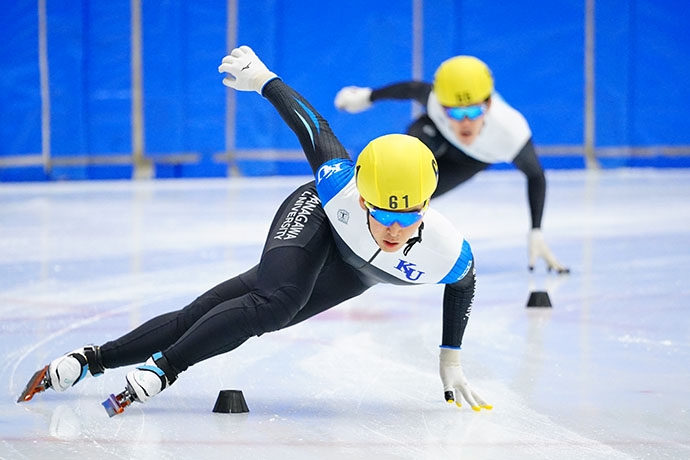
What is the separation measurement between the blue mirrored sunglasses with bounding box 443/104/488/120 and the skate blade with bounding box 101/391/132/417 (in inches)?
126

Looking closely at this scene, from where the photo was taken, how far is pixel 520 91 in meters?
14.2

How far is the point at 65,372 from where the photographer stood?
311cm

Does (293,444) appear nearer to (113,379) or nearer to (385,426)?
(385,426)

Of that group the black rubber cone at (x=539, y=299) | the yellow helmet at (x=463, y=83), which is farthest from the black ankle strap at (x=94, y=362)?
the yellow helmet at (x=463, y=83)

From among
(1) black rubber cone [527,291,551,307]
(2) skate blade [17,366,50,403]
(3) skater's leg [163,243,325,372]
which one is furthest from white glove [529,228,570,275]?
(2) skate blade [17,366,50,403]

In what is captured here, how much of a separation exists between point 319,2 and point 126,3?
2.40 m

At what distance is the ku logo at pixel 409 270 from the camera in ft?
9.99

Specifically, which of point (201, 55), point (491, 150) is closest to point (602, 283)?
point (491, 150)

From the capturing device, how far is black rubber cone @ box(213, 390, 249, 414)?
3.06 m

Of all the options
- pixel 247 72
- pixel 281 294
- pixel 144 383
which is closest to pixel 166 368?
pixel 144 383

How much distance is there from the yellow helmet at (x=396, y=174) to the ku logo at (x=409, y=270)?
9.7 inches

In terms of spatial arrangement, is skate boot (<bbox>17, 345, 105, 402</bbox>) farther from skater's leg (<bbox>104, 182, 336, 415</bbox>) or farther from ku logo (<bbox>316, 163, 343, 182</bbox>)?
ku logo (<bbox>316, 163, 343, 182</bbox>)

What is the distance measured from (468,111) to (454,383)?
2797mm

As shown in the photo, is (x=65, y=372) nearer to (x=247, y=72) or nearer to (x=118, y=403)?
(x=118, y=403)
